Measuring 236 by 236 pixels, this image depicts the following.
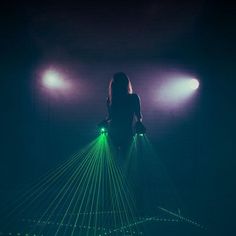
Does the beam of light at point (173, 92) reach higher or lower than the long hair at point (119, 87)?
higher

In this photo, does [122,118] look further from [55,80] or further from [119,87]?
[55,80]

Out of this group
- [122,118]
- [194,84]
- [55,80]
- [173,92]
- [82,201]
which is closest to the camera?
[122,118]

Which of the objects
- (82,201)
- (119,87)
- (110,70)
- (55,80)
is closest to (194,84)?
(110,70)

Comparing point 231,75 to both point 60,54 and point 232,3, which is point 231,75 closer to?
point 232,3

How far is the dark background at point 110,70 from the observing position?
6102mm

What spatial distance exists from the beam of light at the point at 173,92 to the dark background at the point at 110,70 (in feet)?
0.68

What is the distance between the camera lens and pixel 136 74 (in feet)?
21.7

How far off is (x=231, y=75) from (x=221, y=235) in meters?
3.78

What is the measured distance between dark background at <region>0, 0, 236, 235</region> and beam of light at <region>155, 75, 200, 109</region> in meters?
0.21

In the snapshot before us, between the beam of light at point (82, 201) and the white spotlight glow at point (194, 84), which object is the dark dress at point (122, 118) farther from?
the white spotlight glow at point (194, 84)

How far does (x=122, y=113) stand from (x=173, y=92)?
118 inches

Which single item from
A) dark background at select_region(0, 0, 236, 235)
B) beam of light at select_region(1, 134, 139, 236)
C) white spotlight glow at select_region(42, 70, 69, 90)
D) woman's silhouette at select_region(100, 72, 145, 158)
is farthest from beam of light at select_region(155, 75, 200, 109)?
woman's silhouette at select_region(100, 72, 145, 158)

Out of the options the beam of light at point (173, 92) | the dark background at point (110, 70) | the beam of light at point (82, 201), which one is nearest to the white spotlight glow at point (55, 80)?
the dark background at point (110, 70)

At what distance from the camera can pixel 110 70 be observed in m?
6.66
